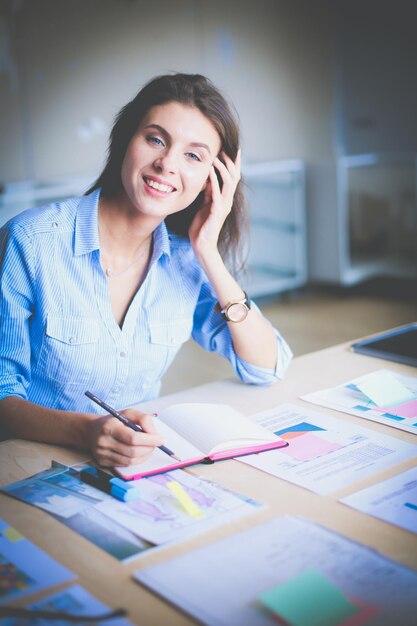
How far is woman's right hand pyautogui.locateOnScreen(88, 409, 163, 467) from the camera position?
1.06m

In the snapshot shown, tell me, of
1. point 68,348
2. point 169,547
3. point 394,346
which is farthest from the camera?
point 394,346

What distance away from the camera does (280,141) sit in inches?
217

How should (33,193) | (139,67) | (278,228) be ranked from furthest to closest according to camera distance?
(278,228) < (139,67) < (33,193)

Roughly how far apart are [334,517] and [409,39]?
4876 mm

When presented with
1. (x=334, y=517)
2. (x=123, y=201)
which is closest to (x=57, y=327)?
(x=123, y=201)

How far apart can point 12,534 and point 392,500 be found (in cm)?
50

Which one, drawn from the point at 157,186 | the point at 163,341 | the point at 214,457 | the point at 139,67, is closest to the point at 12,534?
the point at 214,457

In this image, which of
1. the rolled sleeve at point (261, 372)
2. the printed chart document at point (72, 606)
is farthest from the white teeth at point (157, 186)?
the printed chart document at point (72, 606)

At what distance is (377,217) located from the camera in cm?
537

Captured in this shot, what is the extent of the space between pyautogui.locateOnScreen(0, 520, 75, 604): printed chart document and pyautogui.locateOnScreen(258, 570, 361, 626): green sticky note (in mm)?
231

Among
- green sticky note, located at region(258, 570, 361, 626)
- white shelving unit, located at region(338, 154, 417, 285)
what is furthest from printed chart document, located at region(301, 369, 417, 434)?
white shelving unit, located at region(338, 154, 417, 285)

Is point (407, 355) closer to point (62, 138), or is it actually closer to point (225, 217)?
point (225, 217)

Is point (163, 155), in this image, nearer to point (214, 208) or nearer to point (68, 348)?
point (214, 208)

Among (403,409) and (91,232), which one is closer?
(403,409)
